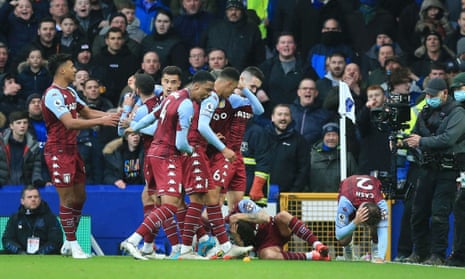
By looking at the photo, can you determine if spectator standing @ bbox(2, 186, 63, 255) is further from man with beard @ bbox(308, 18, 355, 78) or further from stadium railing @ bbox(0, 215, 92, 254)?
man with beard @ bbox(308, 18, 355, 78)

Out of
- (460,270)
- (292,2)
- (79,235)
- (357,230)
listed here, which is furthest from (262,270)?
(292,2)

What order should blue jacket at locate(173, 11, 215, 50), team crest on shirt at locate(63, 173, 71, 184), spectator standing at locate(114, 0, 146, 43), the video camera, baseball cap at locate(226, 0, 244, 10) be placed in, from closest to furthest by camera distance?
team crest on shirt at locate(63, 173, 71, 184) < the video camera < baseball cap at locate(226, 0, 244, 10) < blue jacket at locate(173, 11, 215, 50) < spectator standing at locate(114, 0, 146, 43)

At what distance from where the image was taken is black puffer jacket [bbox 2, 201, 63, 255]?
18.6 metres

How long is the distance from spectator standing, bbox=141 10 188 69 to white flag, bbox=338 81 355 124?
4139 mm

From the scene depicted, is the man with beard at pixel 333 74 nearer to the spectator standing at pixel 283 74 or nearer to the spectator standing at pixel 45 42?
the spectator standing at pixel 283 74

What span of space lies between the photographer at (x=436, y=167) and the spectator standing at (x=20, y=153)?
6.28 meters

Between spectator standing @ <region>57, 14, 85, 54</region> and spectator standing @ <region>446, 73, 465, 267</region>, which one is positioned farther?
spectator standing @ <region>57, 14, 85, 54</region>

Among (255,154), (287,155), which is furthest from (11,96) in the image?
(287,155)

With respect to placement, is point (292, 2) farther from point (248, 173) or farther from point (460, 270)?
point (460, 270)

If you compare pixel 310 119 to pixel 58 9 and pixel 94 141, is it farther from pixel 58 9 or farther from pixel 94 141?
pixel 58 9

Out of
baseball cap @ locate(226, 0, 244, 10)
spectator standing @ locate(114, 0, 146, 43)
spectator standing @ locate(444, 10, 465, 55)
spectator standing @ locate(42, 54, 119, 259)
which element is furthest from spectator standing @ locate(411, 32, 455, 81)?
spectator standing @ locate(42, 54, 119, 259)

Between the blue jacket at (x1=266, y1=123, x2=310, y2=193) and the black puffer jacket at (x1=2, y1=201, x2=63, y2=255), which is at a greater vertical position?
the blue jacket at (x1=266, y1=123, x2=310, y2=193)

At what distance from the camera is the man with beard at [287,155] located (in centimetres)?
1922

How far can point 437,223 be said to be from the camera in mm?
16078
